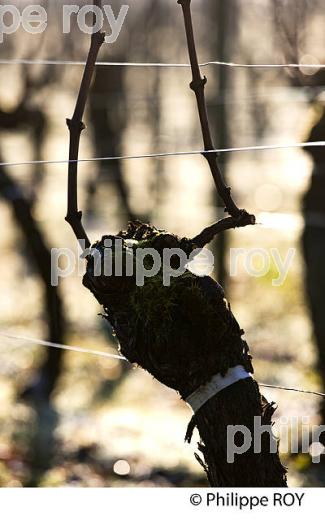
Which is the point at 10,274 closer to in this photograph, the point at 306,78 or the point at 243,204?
the point at 243,204

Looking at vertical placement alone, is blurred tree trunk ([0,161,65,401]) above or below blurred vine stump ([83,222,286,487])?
above

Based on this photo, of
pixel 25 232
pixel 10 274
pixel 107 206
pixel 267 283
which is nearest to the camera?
pixel 25 232

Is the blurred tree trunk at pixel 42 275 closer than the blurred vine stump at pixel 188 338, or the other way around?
the blurred vine stump at pixel 188 338

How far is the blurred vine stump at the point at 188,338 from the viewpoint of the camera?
1416 millimetres

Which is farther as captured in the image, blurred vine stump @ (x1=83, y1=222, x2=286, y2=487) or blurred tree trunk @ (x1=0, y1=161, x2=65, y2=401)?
blurred tree trunk @ (x1=0, y1=161, x2=65, y2=401)

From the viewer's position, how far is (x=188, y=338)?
142cm

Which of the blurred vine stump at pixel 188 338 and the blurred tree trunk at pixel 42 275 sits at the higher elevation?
the blurred tree trunk at pixel 42 275

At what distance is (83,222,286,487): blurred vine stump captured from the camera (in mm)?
1416

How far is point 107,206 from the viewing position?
1689cm

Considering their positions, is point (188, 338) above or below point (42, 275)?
below

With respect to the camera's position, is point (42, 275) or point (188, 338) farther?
point (42, 275)

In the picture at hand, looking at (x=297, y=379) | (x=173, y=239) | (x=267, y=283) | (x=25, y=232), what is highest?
(x=267, y=283)
